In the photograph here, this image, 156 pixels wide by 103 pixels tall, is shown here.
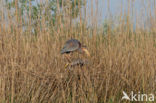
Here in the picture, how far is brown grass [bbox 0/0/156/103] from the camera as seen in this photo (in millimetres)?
2365

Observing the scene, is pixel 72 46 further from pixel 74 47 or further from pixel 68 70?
pixel 68 70

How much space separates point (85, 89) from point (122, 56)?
804 mm

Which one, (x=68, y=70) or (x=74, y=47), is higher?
(x=74, y=47)

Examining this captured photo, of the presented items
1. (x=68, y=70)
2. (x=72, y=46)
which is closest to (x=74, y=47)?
(x=72, y=46)

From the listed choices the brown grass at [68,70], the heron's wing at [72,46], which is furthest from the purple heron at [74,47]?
the brown grass at [68,70]

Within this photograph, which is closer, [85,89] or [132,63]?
[85,89]

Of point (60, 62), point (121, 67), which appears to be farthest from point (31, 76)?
point (121, 67)

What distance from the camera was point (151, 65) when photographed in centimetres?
263

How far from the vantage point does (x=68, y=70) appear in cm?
249

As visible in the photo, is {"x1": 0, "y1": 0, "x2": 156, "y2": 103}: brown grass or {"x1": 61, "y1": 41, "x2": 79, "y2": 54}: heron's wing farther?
{"x1": 0, "y1": 0, "x2": 156, "y2": 103}: brown grass

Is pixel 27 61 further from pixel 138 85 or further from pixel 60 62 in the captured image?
pixel 138 85

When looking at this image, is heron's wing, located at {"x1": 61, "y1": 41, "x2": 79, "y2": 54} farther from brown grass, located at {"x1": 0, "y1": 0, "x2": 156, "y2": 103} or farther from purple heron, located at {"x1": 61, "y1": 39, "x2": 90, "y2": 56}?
brown grass, located at {"x1": 0, "y1": 0, "x2": 156, "y2": 103}

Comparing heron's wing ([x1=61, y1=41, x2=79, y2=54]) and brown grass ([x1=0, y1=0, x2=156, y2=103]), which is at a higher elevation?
heron's wing ([x1=61, y1=41, x2=79, y2=54])

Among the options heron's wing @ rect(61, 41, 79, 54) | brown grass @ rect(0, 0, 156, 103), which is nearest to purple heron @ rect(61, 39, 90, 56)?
heron's wing @ rect(61, 41, 79, 54)
